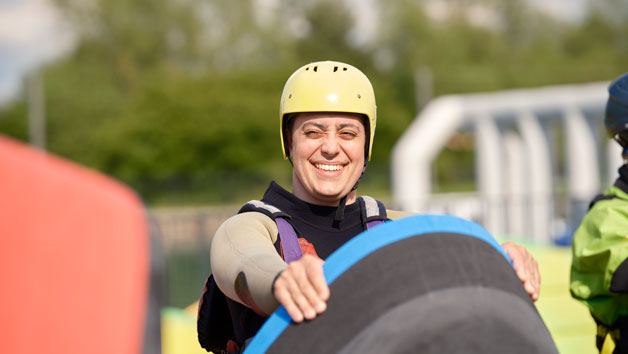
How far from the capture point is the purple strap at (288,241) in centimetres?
229

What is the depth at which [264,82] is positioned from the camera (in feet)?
153

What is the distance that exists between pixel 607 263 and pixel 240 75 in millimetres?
44505

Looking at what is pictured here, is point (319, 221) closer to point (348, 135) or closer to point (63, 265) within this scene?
point (348, 135)

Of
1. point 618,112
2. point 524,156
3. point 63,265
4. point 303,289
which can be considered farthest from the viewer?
point 524,156

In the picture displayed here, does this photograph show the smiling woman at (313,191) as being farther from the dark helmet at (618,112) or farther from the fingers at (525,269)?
the dark helmet at (618,112)

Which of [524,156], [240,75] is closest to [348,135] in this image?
[524,156]

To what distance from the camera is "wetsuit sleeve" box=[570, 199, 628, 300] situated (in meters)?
2.79

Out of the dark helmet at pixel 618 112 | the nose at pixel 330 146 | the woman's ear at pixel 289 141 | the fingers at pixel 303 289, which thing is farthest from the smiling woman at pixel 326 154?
the dark helmet at pixel 618 112

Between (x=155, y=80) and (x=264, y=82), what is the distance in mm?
7108

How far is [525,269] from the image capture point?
1.99m

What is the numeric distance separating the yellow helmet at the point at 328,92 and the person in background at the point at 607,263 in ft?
3.52

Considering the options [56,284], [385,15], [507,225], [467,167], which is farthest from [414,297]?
[385,15]

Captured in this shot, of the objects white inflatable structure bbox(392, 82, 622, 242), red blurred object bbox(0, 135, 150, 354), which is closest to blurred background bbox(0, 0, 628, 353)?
white inflatable structure bbox(392, 82, 622, 242)

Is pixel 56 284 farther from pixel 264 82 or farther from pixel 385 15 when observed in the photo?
pixel 385 15
